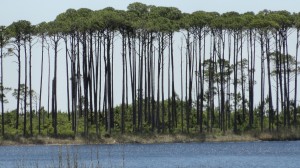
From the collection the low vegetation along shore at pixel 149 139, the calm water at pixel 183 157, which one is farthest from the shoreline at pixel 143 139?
the calm water at pixel 183 157

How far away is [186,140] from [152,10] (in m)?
16.3

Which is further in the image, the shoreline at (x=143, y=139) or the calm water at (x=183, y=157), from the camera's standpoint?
the shoreline at (x=143, y=139)

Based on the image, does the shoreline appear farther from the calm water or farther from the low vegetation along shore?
the calm water

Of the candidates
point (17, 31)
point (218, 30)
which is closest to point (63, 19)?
point (17, 31)

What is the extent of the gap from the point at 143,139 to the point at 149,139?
0.42 meters

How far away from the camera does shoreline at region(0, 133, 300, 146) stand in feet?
208

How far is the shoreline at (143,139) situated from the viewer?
6338 centimetres

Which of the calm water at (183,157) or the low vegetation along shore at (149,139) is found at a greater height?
the low vegetation along shore at (149,139)

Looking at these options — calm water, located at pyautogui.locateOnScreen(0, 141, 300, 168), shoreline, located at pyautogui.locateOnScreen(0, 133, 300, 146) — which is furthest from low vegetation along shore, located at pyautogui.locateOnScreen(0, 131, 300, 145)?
calm water, located at pyautogui.locateOnScreen(0, 141, 300, 168)

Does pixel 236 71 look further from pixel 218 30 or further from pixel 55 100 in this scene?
pixel 55 100

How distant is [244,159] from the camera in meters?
43.8

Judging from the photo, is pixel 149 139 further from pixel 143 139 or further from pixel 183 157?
Answer: pixel 183 157

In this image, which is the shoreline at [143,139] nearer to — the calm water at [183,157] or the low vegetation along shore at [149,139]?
the low vegetation along shore at [149,139]

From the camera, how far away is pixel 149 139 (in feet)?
210
